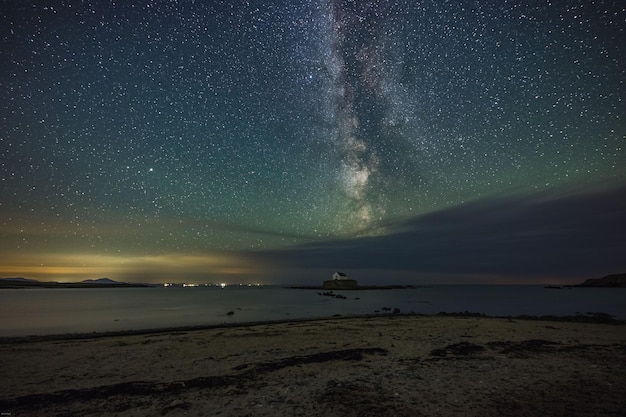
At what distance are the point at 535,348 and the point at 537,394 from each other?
6932mm

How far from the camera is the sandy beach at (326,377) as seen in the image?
753 centimetres

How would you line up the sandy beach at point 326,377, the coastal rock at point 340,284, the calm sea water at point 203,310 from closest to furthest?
the sandy beach at point 326,377 → the calm sea water at point 203,310 → the coastal rock at point 340,284

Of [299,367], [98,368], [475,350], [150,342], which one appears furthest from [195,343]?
[475,350]

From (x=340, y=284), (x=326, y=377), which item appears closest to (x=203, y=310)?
(x=326, y=377)

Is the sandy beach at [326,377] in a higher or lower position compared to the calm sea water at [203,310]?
higher

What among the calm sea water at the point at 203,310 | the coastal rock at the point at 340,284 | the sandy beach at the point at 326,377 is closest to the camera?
the sandy beach at the point at 326,377

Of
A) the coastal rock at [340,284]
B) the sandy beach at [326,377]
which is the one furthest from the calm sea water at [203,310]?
the coastal rock at [340,284]

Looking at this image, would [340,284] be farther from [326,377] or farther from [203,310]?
[326,377]

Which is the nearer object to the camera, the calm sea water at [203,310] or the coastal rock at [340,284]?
the calm sea water at [203,310]

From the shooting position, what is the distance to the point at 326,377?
9922mm

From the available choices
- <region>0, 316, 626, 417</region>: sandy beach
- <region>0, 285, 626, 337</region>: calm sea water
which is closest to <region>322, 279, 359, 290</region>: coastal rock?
<region>0, 285, 626, 337</region>: calm sea water

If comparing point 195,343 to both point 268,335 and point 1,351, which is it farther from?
point 1,351

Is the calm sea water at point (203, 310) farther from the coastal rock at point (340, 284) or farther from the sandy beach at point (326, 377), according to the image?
the coastal rock at point (340, 284)

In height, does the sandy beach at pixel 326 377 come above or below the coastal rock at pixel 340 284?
above
